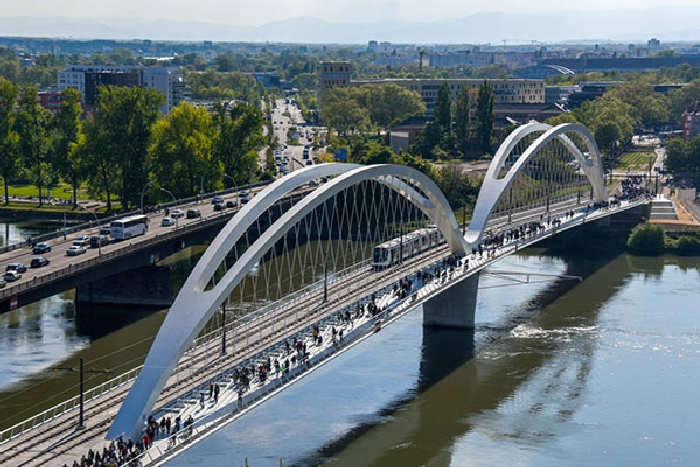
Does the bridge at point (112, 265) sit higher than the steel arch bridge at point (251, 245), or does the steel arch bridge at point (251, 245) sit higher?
the steel arch bridge at point (251, 245)

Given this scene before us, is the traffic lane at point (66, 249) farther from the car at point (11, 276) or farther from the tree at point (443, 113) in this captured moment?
the tree at point (443, 113)

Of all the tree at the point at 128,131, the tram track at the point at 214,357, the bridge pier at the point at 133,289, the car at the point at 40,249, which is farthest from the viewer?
the tree at the point at 128,131

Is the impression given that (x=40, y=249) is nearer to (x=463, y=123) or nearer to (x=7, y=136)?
(x=7, y=136)

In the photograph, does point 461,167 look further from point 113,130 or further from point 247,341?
point 247,341

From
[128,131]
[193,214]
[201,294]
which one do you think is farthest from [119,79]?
[201,294]

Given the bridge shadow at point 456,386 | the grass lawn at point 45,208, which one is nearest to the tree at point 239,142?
the grass lawn at point 45,208

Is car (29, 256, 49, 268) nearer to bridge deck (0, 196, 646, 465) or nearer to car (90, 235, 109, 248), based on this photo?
car (90, 235, 109, 248)

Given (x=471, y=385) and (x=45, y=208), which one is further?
(x=45, y=208)
